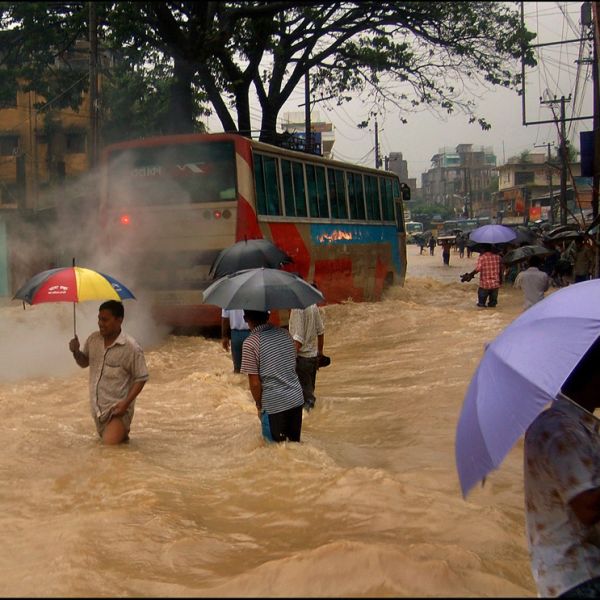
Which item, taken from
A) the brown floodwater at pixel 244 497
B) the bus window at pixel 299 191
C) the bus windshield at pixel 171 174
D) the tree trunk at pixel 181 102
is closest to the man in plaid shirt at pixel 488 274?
the bus window at pixel 299 191

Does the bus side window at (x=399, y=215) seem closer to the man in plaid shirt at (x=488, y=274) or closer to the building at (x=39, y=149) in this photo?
the man in plaid shirt at (x=488, y=274)

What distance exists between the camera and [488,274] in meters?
16.6

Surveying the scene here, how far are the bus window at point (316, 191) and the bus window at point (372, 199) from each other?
2625 millimetres

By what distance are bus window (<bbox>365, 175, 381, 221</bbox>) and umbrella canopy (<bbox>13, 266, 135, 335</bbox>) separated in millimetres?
11520

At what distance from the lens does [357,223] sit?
55.7 ft

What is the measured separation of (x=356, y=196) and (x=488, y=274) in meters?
3.20

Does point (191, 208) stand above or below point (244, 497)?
above

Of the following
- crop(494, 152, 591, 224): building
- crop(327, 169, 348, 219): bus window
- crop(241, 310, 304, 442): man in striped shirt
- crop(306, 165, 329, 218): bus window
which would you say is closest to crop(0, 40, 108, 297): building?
crop(327, 169, 348, 219): bus window

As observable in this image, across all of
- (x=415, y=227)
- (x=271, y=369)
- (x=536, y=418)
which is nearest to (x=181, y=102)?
(x=271, y=369)

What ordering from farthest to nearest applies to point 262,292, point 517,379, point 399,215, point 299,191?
1. point 399,215
2. point 299,191
3. point 262,292
4. point 517,379

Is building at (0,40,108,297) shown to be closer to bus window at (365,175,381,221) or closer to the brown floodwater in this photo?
bus window at (365,175,381,221)

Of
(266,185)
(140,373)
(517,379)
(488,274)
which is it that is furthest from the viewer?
(488,274)

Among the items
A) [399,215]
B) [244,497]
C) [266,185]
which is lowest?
[244,497]

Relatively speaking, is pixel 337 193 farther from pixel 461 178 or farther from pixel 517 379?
pixel 461 178
